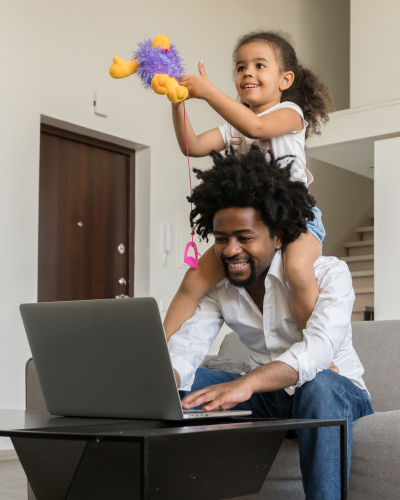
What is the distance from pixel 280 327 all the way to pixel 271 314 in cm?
4

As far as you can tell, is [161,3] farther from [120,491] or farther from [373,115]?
[120,491]

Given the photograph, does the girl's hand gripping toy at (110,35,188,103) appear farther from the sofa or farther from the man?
the sofa

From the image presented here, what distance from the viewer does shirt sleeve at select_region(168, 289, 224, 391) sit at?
170 centimetres

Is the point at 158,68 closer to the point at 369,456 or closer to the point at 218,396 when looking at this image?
the point at 218,396

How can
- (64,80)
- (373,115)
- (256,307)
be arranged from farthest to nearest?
(373,115) < (64,80) < (256,307)

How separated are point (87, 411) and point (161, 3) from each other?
4.54m

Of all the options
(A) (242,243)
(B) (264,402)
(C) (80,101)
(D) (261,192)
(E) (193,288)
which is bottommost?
(B) (264,402)

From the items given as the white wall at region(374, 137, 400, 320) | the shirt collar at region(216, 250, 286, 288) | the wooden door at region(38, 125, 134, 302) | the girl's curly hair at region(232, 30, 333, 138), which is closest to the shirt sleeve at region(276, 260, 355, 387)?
the shirt collar at region(216, 250, 286, 288)

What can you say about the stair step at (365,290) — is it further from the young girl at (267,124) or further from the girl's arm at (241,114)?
the girl's arm at (241,114)

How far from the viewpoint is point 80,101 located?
4430 mm

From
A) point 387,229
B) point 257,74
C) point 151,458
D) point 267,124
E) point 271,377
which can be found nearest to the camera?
point 151,458

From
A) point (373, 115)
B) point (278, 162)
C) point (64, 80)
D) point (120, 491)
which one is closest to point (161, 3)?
point (64, 80)

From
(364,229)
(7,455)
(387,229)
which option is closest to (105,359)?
(7,455)

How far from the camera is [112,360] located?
1.15 metres
